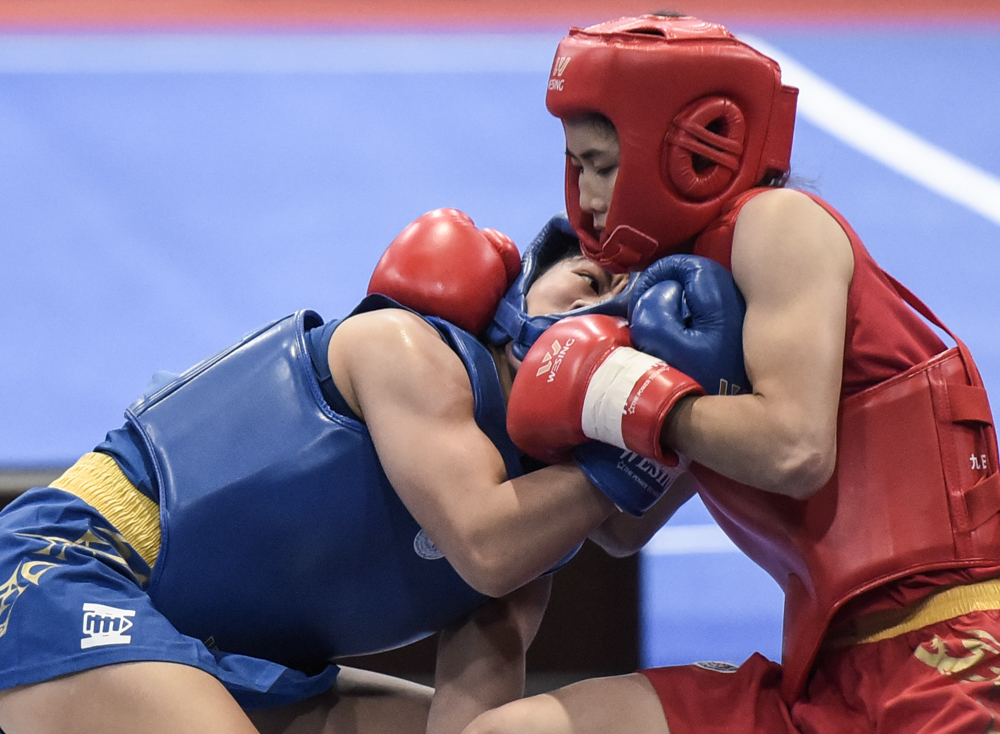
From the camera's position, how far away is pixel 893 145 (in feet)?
25.0

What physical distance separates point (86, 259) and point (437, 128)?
8.05 feet

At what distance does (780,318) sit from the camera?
2.14 meters

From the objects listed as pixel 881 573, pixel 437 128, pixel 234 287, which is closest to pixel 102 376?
pixel 234 287

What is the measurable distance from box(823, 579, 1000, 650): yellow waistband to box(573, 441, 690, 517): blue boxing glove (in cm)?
46

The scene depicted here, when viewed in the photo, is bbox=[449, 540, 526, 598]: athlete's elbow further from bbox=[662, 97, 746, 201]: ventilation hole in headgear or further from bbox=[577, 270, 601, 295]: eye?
bbox=[662, 97, 746, 201]: ventilation hole in headgear

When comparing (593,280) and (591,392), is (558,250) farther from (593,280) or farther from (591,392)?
(591,392)

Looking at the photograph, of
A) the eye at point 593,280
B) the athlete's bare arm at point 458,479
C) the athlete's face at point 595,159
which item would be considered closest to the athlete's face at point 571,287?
the eye at point 593,280

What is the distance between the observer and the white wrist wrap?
2.17 meters

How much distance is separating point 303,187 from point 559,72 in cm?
493

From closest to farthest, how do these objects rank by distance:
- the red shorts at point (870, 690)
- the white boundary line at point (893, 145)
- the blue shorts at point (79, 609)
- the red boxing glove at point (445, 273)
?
the red shorts at point (870, 690) < the blue shorts at point (79, 609) < the red boxing glove at point (445, 273) < the white boundary line at point (893, 145)

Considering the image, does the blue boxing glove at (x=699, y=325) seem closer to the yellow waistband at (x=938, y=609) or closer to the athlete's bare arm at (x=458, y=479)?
the athlete's bare arm at (x=458, y=479)

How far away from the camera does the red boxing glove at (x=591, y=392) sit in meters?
2.15

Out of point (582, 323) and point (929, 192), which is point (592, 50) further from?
point (929, 192)

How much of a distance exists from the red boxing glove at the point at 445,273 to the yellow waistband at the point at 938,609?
100cm
